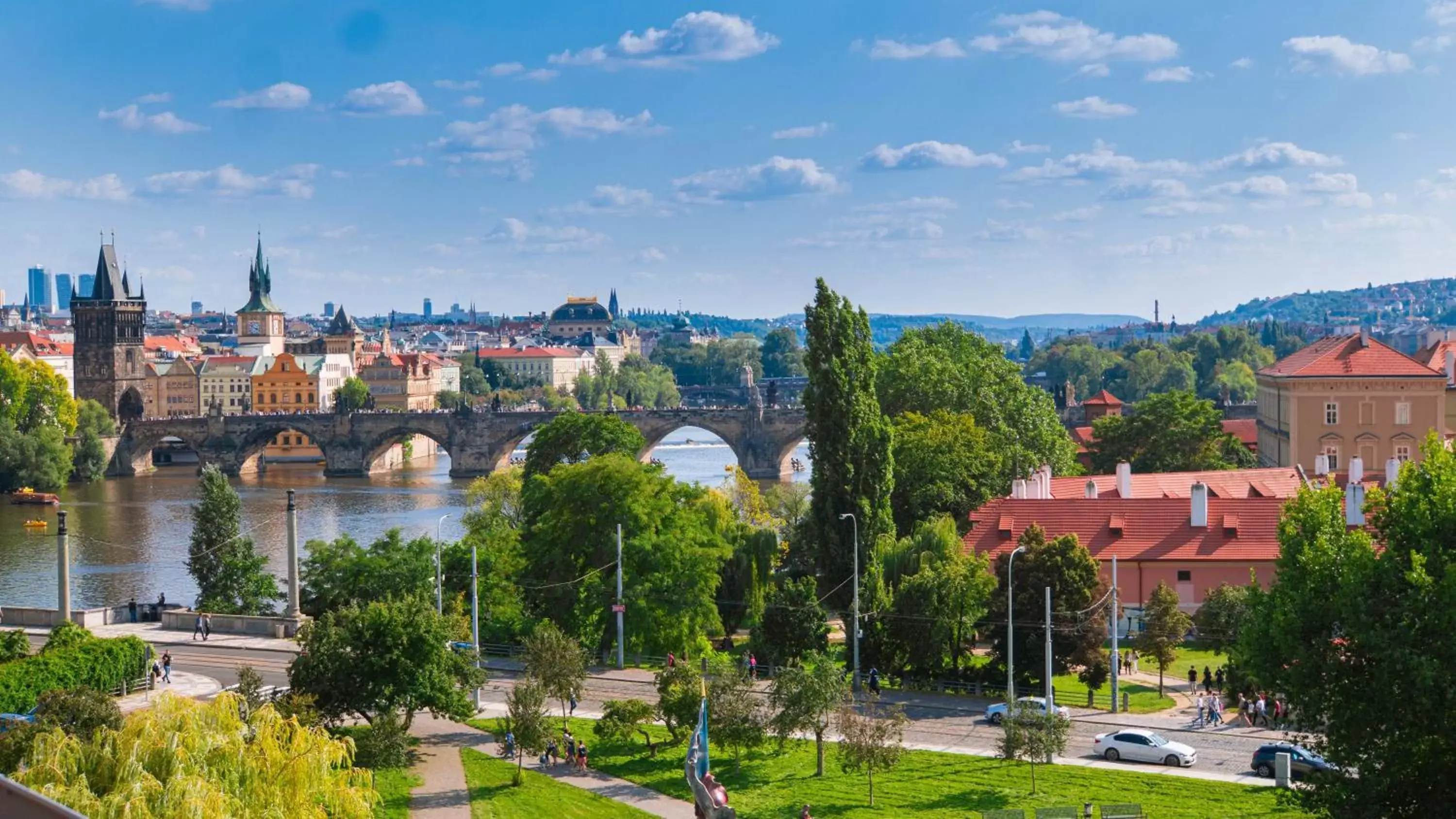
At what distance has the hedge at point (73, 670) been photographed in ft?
117

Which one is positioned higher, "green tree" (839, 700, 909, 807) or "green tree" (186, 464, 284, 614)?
"green tree" (186, 464, 284, 614)

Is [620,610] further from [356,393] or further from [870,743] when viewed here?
[356,393]

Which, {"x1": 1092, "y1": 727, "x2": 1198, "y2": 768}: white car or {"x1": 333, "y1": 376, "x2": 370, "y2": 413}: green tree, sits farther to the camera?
{"x1": 333, "y1": 376, "x2": 370, "y2": 413}: green tree

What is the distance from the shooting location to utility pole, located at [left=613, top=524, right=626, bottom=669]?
148 ft

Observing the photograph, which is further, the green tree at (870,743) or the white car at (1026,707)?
the white car at (1026,707)

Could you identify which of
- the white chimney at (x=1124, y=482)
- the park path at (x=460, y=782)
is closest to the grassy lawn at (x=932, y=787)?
the park path at (x=460, y=782)

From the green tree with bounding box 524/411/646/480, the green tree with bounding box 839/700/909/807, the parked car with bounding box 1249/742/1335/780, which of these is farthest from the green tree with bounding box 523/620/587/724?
the green tree with bounding box 524/411/646/480

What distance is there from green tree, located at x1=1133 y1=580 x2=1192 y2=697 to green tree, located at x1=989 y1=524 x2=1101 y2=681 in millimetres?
1462

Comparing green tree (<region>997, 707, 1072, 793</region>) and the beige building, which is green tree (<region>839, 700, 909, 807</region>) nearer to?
green tree (<region>997, 707, 1072, 793</region>)

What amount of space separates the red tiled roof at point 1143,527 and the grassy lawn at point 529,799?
19036 millimetres

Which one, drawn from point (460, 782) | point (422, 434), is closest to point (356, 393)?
point (422, 434)

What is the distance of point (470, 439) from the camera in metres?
133

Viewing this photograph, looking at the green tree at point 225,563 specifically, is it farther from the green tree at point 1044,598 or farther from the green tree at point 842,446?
the green tree at point 1044,598

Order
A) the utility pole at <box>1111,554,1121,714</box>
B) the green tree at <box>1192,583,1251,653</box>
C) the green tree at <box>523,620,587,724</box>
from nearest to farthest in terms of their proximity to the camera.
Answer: the green tree at <box>523,620,587,724</box>, the utility pole at <box>1111,554,1121,714</box>, the green tree at <box>1192,583,1251,653</box>
